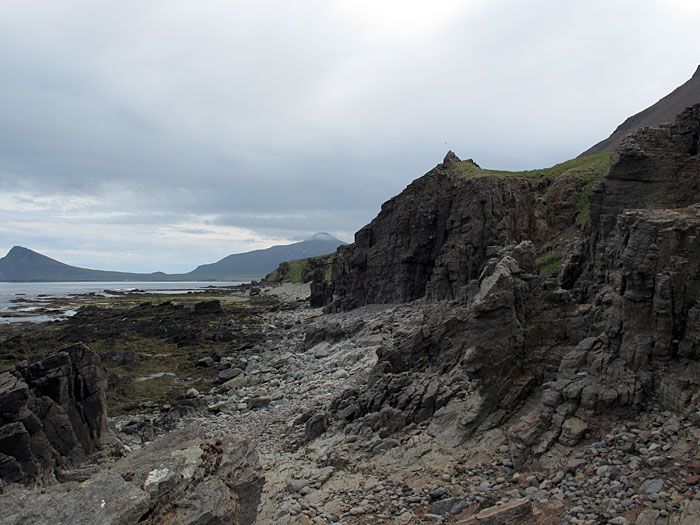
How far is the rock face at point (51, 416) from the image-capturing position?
1336 cm

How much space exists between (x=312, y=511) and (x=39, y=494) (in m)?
6.18

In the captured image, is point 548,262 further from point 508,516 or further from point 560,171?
point 508,516

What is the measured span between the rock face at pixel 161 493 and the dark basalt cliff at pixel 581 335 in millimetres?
6320

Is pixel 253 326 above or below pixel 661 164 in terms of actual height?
below

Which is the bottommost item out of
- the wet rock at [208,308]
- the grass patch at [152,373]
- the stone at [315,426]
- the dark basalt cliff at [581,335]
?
the grass patch at [152,373]

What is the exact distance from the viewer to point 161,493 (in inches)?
316

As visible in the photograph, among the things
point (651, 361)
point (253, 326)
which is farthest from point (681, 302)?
point (253, 326)

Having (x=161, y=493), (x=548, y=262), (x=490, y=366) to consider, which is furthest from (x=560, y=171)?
(x=161, y=493)

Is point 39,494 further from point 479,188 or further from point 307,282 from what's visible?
point 307,282

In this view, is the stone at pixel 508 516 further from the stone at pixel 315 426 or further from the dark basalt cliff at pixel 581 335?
the stone at pixel 315 426

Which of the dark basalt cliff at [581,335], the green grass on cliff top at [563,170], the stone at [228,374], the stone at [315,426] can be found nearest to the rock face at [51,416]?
the stone at [315,426]

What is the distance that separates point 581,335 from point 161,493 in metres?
12.2

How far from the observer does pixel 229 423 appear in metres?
21.8

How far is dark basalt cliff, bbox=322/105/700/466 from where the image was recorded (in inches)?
407
